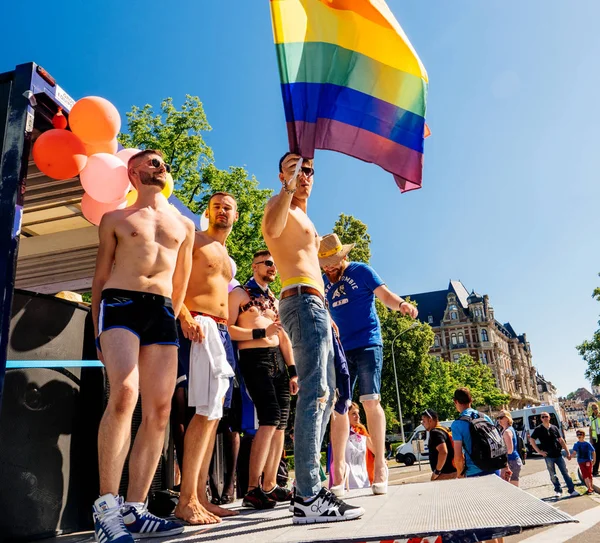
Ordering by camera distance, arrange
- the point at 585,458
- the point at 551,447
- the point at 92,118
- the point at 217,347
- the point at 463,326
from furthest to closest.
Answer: the point at 463,326, the point at 585,458, the point at 551,447, the point at 92,118, the point at 217,347

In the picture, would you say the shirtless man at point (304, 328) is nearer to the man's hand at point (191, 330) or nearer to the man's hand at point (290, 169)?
the man's hand at point (290, 169)

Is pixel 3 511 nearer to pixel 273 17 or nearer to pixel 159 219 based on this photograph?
pixel 159 219

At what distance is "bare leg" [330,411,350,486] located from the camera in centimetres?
436

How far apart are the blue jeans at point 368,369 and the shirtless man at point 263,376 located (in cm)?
55

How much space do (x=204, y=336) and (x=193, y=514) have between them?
44.0 inches

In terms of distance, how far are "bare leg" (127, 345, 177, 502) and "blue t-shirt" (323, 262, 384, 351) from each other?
1.90 meters

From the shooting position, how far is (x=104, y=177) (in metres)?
4.03

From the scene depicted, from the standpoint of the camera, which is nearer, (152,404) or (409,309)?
(152,404)

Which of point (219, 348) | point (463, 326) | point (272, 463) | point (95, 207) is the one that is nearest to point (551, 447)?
point (272, 463)

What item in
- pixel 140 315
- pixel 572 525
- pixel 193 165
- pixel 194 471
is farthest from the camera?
pixel 193 165

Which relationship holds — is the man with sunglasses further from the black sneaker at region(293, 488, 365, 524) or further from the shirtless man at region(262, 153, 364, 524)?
the black sneaker at region(293, 488, 365, 524)

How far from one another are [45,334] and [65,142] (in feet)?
4.48

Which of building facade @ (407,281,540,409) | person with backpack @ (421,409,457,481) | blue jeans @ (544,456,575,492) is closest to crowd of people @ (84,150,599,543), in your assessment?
person with backpack @ (421,409,457,481)

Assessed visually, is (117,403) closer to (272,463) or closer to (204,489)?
(204,489)
